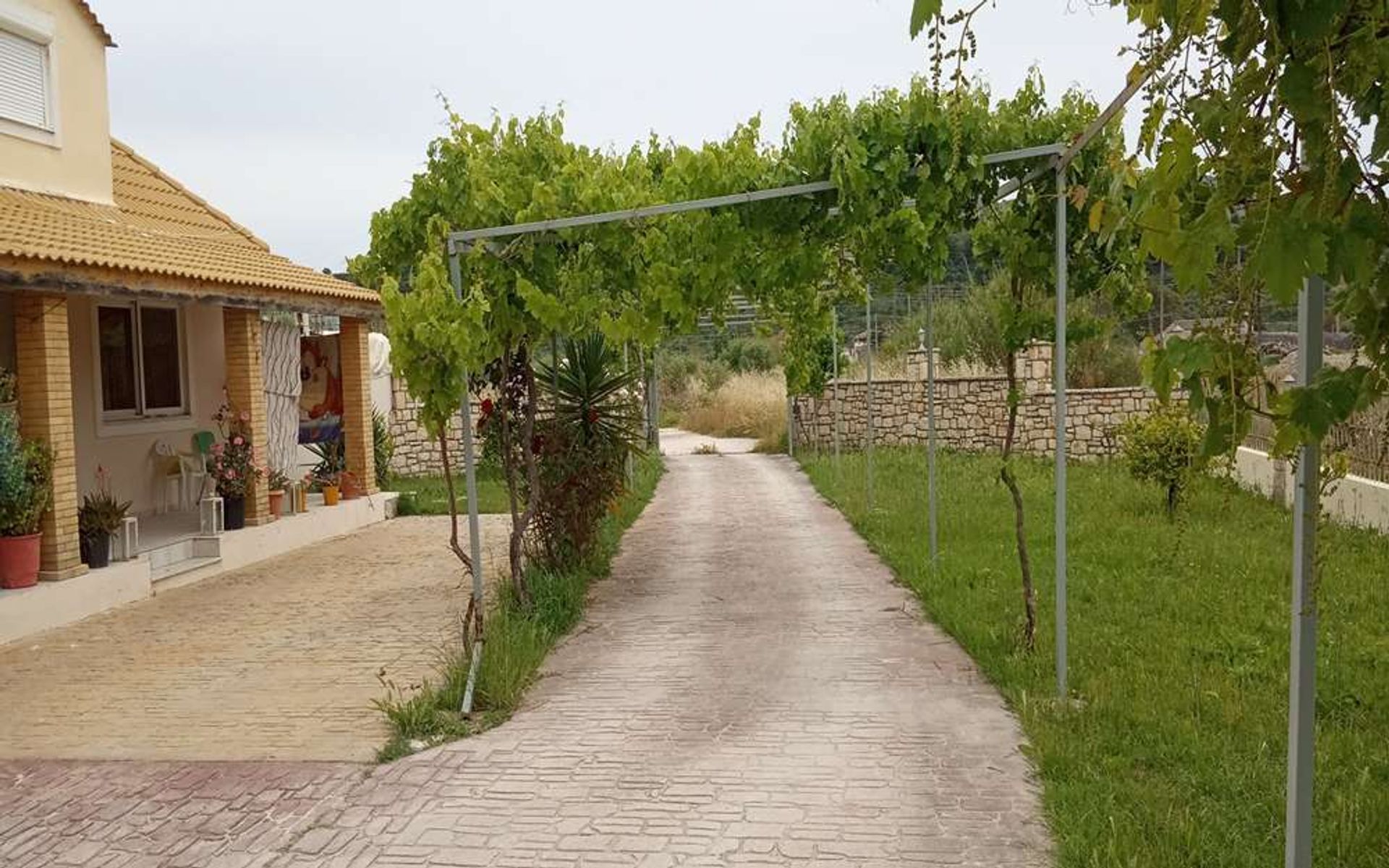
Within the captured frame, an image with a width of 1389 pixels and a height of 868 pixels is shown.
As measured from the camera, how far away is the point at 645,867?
162 inches

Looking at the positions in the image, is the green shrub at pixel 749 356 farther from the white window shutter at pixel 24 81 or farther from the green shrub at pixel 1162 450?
the white window shutter at pixel 24 81

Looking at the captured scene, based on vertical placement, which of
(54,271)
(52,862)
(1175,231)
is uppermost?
(54,271)

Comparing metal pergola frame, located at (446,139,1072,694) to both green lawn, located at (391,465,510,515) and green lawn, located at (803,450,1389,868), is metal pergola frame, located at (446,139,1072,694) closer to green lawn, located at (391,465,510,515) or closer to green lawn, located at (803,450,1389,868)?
green lawn, located at (803,450,1389,868)

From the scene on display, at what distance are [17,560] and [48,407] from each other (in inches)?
50.1

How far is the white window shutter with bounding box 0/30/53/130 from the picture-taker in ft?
34.6

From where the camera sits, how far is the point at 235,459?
11.9 m

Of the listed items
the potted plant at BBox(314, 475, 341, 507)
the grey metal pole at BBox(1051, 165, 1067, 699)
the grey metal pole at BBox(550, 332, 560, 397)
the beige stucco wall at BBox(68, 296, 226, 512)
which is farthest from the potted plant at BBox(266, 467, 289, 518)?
the grey metal pole at BBox(1051, 165, 1067, 699)

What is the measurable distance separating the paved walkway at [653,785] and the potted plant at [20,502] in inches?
144

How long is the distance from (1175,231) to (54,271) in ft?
29.2

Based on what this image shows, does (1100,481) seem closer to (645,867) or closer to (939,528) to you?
(939,528)

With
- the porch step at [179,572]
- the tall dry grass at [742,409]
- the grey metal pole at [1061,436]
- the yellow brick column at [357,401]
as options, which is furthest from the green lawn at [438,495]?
the grey metal pole at [1061,436]

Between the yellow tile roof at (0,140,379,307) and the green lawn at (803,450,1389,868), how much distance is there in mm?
6820

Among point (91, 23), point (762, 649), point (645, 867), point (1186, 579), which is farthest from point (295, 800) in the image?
point (91, 23)

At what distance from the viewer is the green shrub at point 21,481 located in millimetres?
8477
